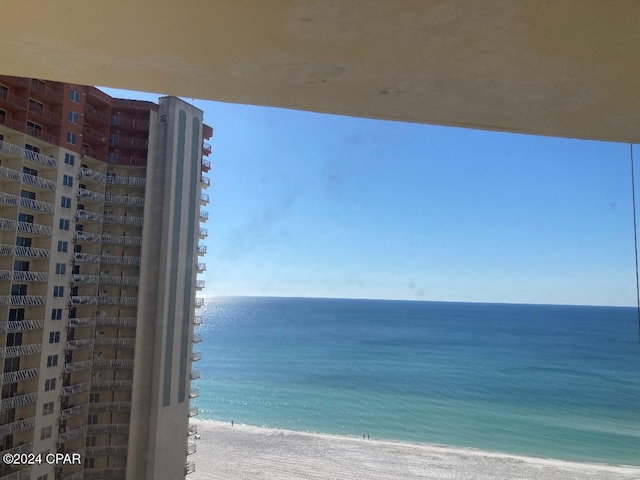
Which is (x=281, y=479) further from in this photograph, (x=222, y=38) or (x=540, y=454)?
(x=222, y=38)

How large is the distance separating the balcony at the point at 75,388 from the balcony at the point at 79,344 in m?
1.04

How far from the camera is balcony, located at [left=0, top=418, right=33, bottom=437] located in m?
10.2

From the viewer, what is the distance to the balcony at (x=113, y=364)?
43.2 feet

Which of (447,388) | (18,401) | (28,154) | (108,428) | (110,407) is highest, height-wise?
(28,154)

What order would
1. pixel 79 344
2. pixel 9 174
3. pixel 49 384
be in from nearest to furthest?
1. pixel 9 174
2. pixel 49 384
3. pixel 79 344

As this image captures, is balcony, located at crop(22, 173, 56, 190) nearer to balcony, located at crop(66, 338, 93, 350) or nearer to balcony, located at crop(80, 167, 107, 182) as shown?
balcony, located at crop(80, 167, 107, 182)

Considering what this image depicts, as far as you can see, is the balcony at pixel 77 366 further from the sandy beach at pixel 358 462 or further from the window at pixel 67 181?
the sandy beach at pixel 358 462

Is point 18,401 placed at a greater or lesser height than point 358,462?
greater

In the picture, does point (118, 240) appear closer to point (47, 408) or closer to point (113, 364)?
point (113, 364)

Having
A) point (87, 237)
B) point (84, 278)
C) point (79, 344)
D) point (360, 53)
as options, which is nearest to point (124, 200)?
point (87, 237)

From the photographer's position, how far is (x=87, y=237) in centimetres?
1298

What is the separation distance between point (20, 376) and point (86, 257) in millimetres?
3558

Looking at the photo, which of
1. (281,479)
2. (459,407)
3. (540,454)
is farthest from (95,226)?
(459,407)

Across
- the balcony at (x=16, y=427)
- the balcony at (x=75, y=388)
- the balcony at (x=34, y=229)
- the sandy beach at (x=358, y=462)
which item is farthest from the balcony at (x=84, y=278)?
the sandy beach at (x=358, y=462)
